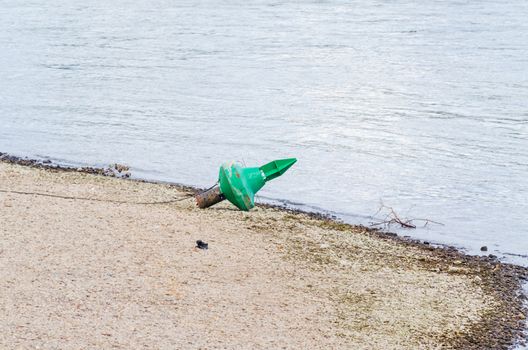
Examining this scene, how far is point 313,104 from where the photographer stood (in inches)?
476

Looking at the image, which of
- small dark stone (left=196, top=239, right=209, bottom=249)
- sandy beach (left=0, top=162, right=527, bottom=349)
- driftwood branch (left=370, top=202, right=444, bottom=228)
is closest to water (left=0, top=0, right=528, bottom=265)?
driftwood branch (left=370, top=202, right=444, bottom=228)

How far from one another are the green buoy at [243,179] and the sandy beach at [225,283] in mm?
169

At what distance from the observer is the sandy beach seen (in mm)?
4836

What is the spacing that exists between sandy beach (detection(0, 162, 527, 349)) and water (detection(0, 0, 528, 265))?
0.99m

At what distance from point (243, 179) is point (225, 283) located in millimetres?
1415

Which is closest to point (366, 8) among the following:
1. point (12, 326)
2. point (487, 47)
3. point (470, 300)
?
point (487, 47)

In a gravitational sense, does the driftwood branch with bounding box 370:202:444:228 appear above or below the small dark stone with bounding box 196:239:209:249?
below

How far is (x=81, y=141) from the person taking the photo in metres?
10.1

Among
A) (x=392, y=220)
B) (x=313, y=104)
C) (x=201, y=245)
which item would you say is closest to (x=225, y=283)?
(x=201, y=245)

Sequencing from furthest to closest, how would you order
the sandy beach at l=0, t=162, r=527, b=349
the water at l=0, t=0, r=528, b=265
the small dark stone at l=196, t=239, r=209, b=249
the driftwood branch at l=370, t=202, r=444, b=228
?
1. the water at l=0, t=0, r=528, b=265
2. the driftwood branch at l=370, t=202, r=444, b=228
3. the small dark stone at l=196, t=239, r=209, b=249
4. the sandy beach at l=0, t=162, r=527, b=349

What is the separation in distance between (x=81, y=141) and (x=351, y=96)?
412cm

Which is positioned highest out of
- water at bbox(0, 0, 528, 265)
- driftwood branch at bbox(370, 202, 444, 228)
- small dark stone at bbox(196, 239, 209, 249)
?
small dark stone at bbox(196, 239, 209, 249)

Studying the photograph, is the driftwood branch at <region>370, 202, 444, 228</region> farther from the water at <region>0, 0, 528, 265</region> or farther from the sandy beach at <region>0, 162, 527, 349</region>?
the sandy beach at <region>0, 162, 527, 349</region>

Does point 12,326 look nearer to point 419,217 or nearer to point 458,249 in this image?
point 458,249
